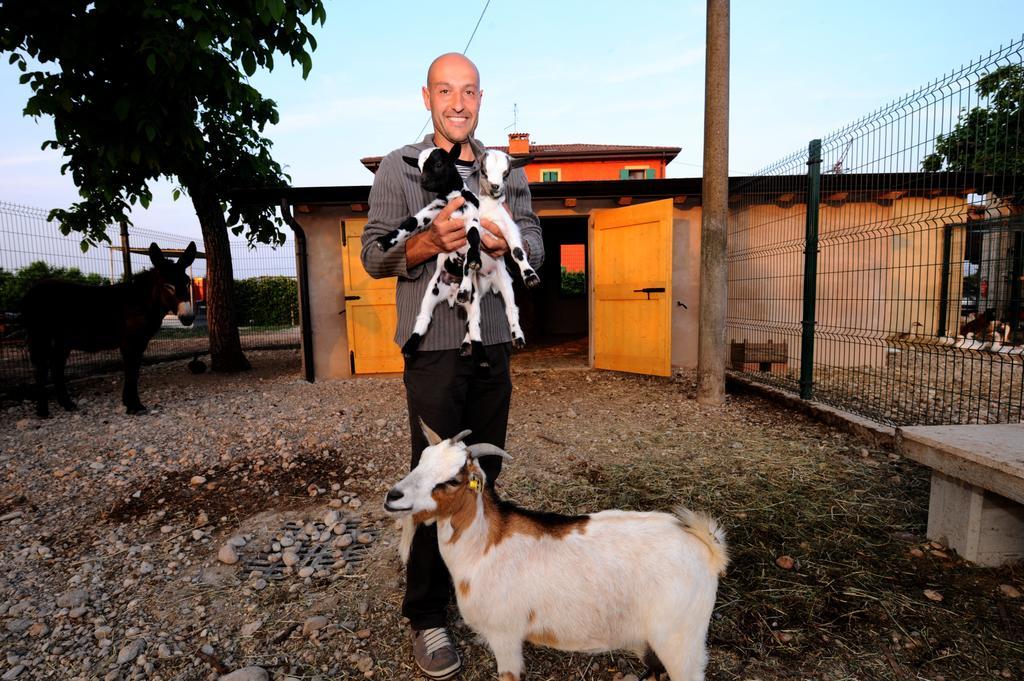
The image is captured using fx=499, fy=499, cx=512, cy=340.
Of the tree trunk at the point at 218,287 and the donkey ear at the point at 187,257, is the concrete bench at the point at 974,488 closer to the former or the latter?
the donkey ear at the point at 187,257

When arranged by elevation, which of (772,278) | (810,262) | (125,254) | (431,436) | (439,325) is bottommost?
(431,436)

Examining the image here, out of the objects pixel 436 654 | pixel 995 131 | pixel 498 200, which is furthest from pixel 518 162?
pixel 995 131

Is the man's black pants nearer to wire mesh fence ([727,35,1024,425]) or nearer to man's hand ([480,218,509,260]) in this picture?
man's hand ([480,218,509,260])

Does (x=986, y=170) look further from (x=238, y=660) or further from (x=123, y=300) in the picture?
(x=123, y=300)

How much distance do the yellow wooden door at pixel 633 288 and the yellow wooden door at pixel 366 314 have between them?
338 centimetres

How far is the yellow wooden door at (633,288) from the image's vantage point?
736 cm

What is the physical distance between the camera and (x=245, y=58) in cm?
486

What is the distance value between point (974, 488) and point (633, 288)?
5406 millimetres

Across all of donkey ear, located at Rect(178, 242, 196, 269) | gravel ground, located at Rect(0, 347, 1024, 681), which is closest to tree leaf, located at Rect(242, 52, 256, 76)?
donkey ear, located at Rect(178, 242, 196, 269)

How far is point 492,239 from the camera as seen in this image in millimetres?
1831

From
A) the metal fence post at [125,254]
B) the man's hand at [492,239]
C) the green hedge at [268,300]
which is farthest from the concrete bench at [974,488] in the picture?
the green hedge at [268,300]

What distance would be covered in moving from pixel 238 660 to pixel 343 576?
0.66 m

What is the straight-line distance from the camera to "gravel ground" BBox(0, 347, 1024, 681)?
2.11 meters

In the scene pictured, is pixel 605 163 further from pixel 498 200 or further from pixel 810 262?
pixel 498 200
